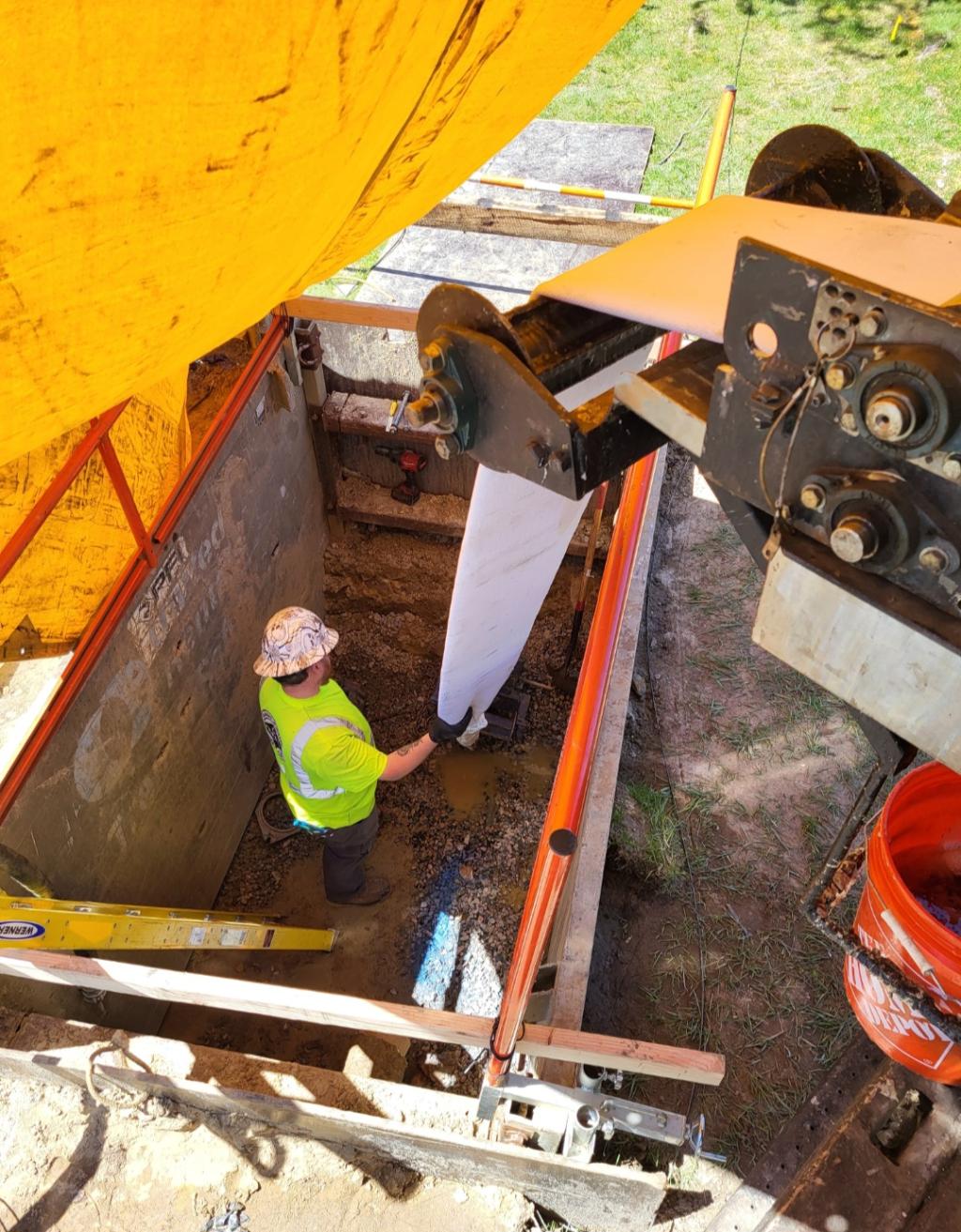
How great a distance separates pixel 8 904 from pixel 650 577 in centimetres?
403

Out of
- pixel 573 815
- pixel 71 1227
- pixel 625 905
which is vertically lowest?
pixel 71 1227

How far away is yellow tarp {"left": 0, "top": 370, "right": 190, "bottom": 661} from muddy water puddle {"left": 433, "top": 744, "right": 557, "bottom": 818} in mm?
2678

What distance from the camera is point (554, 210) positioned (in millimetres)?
5293

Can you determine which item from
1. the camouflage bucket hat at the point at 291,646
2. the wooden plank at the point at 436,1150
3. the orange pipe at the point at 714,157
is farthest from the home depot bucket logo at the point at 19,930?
the orange pipe at the point at 714,157

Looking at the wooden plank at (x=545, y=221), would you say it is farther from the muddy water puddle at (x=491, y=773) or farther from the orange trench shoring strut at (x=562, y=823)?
the muddy water puddle at (x=491, y=773)

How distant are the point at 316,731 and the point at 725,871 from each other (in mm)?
2120

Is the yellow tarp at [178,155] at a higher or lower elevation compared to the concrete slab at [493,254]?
higher

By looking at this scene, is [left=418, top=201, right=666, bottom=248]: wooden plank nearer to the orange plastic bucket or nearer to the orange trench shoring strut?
A: the orange trench shoring strut

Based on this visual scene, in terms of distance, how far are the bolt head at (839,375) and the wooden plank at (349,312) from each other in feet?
13.9

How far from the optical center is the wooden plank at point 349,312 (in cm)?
529

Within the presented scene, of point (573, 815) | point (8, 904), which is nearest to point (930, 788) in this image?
point (573, 815)

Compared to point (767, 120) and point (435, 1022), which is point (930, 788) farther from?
point (767, 120)

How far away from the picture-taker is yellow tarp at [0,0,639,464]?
3.50ft

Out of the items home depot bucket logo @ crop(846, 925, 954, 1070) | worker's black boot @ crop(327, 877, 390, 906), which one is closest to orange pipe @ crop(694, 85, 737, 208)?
A: home depot bucket logo @ crop(846, 925, 954, 1070)
